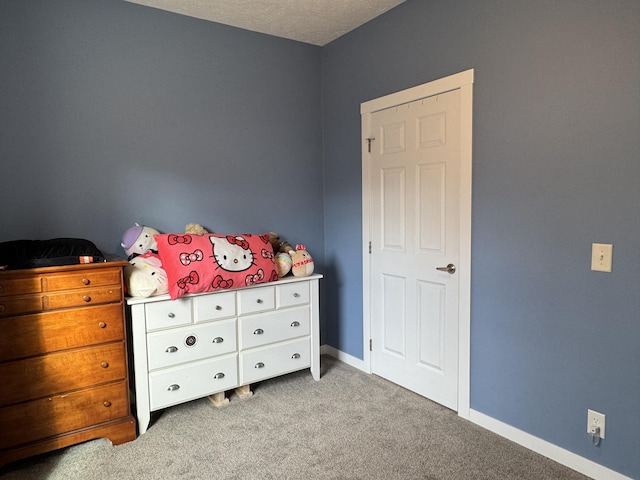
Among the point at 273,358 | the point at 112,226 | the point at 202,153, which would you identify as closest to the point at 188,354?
the point at 273,358

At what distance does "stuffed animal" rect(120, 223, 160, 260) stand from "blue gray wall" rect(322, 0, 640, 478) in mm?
1939

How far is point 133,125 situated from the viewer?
2.74m

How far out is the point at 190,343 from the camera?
99.5 inches

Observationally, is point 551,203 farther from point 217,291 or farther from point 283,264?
point 217,291

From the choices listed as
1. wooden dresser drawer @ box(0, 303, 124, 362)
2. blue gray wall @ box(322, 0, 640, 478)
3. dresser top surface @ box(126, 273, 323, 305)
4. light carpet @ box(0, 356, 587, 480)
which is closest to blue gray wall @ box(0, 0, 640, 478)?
blue gray wall @ box(322, 0, 640, 478)

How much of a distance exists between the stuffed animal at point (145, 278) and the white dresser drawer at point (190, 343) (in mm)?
249

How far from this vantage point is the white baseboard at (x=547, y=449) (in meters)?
1.95

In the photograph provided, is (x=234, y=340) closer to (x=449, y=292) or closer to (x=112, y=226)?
(x=112, y=226)

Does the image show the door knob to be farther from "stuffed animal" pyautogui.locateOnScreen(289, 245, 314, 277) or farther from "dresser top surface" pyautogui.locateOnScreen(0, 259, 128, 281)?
"dresser top surface" pyautogui.locateOnScreen(0, 259, 128, 281)

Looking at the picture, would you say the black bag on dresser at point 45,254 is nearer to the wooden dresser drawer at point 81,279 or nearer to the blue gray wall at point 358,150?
the wooden dresser drawer at point 81,279

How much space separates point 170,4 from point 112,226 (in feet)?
4.83

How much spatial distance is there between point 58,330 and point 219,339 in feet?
2.87

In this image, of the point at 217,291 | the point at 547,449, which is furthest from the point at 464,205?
the point at 217,291

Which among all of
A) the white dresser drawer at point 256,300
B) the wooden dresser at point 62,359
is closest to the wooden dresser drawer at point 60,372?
the wooden dresser at point 62,359
